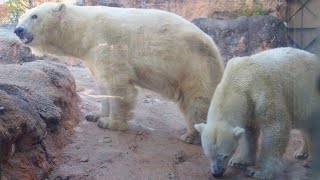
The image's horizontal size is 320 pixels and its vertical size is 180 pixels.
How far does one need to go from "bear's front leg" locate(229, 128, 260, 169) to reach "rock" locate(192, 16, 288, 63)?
111cm

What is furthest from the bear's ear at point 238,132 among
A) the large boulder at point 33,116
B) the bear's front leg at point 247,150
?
the large boulder at point 33,116

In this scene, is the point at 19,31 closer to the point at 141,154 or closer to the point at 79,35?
the point at 79,35

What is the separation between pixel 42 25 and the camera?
3738mm

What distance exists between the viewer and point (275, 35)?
3.93 m

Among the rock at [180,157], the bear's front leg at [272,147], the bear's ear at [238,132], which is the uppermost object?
the bear's ear at [238,132]

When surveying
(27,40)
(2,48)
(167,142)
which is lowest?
(167,142)

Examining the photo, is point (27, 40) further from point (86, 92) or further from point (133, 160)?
point (133, 160)

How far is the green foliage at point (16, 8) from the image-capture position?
337 centimetres

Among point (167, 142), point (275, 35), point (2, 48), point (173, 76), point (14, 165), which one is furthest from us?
point (2, 48)

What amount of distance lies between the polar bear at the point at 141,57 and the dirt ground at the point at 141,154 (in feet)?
0.64

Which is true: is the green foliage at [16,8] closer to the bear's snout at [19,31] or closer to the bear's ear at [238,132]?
the bear's snout at [19,31]

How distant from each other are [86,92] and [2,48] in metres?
1.12

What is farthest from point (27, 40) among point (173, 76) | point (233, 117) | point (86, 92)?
point (233, 117)

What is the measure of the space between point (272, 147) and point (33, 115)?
1.54m
